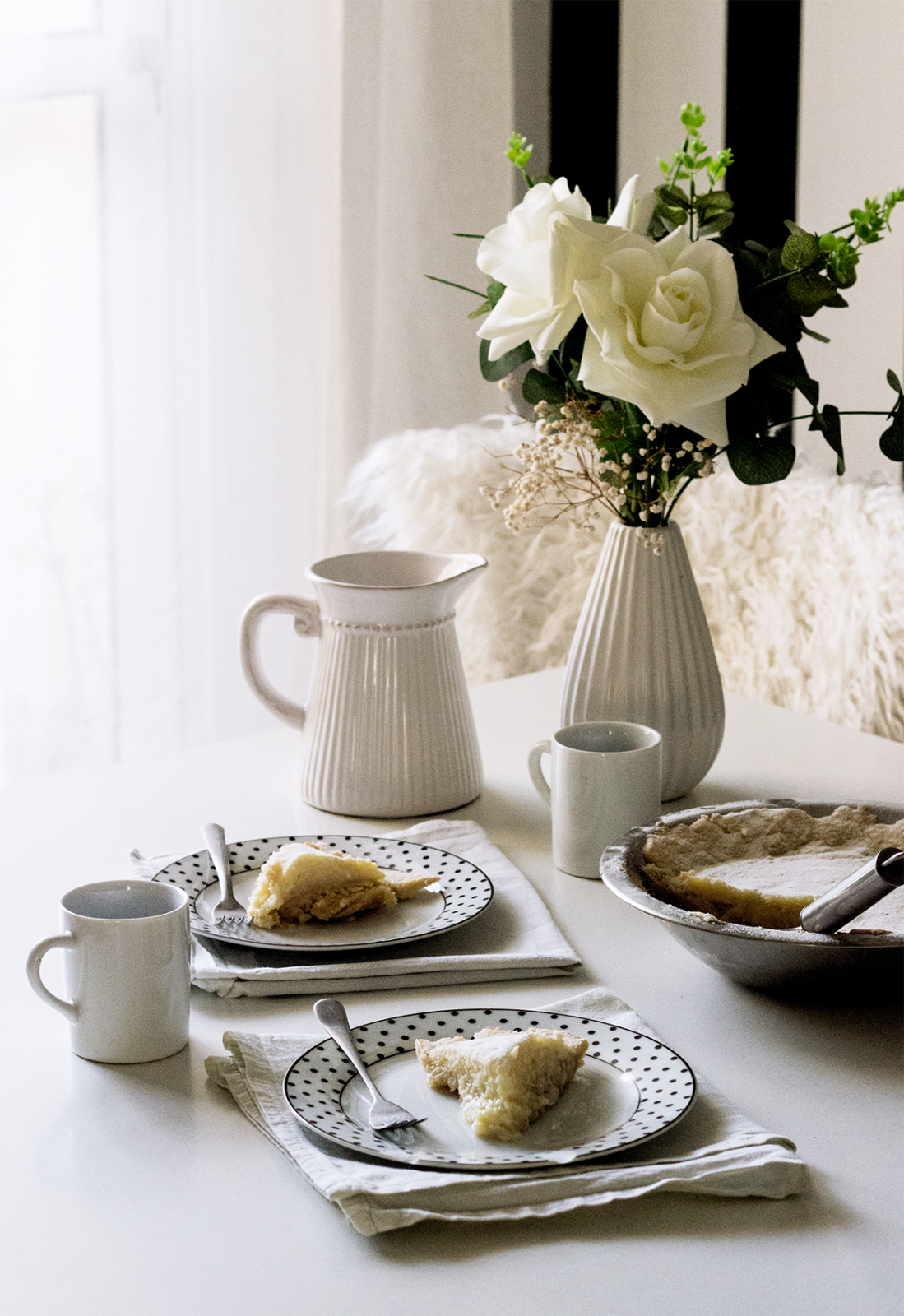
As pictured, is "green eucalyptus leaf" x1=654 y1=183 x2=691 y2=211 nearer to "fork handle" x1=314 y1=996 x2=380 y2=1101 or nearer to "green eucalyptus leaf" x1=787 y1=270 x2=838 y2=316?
"green eucalyptus leaf" x1=787 y1=270 x2=838 y2=316

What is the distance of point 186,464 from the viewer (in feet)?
7.54

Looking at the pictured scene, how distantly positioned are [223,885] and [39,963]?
209 mm

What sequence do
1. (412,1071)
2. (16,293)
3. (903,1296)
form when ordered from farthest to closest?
(16,293) → (412,1071) → (903,1296)

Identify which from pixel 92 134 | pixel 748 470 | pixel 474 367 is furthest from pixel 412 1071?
pixel 474 367

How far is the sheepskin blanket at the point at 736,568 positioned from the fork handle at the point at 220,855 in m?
1.00

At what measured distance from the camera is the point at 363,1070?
2.33 feet

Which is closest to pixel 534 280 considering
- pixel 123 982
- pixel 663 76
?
pixel 123 982

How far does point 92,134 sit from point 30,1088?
5.76 ft

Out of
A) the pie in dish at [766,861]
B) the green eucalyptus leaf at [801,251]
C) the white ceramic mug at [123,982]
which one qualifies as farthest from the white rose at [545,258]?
the white ceramic mug at [123,982]

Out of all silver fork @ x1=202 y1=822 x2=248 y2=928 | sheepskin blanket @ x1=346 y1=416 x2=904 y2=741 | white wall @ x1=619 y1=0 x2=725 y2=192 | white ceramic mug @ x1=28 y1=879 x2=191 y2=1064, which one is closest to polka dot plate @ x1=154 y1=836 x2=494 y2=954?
silver fork @ x1=202 y1=822 x2=248 y2=928

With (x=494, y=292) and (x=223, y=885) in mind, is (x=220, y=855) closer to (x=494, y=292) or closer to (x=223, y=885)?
(x=223, y=885)

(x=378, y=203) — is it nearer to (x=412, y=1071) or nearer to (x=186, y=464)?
(x=186, y=464)

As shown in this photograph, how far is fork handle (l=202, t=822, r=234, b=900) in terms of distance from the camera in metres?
0.95

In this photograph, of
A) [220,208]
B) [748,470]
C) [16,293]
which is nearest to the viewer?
[748,470]
